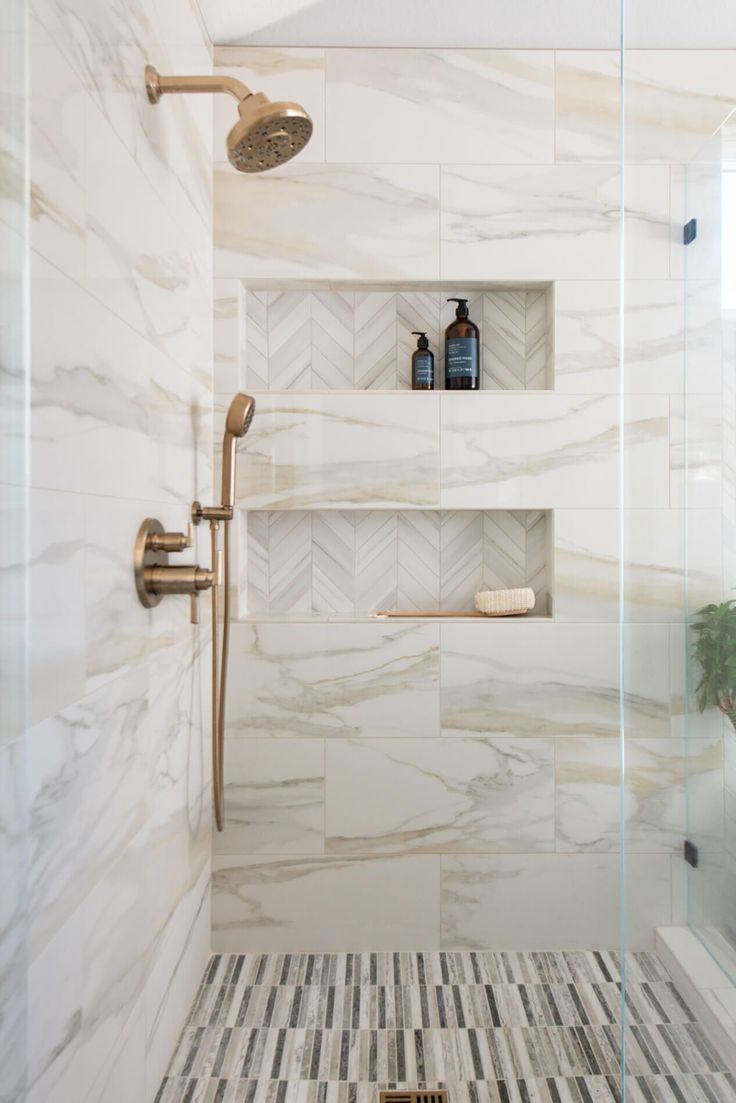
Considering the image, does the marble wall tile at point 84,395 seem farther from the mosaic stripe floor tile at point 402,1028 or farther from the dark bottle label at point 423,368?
the mosaic stripe floor tile at point 402,1028

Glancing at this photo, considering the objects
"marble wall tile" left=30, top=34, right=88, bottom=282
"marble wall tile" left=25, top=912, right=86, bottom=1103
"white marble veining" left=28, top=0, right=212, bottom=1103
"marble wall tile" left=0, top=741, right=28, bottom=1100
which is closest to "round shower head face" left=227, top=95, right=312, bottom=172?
"white marble veining" left=28, top=0, right=212, bottom=1103

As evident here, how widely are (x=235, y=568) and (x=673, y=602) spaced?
1.41 metres

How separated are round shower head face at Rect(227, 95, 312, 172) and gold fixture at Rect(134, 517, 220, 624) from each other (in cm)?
68

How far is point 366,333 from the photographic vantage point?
2.15 m

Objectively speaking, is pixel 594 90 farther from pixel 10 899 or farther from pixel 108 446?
pixel 10 899

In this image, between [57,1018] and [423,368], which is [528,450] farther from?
[57,1018]

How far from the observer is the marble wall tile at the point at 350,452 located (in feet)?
6.64

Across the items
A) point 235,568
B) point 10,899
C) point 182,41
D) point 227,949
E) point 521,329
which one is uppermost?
point 182,41

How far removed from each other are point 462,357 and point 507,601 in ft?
2.10

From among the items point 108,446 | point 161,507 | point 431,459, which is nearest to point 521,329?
point 431,459

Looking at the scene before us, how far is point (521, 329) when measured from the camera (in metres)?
2.15

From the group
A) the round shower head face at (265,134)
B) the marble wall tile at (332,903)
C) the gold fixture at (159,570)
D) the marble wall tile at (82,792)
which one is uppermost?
the round shower head face at (265,134)

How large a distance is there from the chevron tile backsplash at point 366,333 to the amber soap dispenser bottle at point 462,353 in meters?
0.10

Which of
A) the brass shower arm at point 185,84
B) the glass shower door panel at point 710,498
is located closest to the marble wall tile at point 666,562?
the glass shower door panel at point 710,498
